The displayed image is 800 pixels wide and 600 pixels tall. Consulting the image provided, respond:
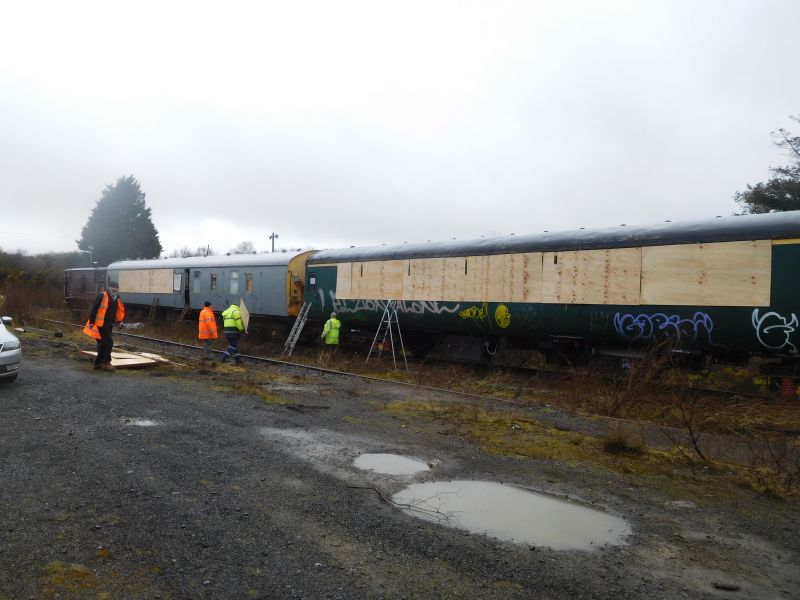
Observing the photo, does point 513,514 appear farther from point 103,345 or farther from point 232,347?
point 232,347

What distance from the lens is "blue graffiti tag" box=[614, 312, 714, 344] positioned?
9.93 m

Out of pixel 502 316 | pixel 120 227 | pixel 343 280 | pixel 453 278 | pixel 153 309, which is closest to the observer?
pixel 502 316

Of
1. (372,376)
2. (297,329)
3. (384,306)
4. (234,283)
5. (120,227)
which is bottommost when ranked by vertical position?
(372,376)

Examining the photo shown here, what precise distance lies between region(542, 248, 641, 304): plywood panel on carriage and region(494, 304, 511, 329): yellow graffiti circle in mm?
939

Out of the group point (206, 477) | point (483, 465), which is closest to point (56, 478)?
point (206, 477)

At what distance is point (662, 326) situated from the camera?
34.0 feet

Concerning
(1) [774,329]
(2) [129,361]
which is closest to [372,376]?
(2) [129,361]

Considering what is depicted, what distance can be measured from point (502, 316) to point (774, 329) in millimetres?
5063

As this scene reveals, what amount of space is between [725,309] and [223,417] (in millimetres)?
8048

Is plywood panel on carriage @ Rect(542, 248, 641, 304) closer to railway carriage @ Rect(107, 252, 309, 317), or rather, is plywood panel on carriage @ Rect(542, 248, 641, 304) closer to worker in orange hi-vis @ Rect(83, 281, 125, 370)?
worker in orange hi-vis @ Rect(83, 281, 125, 370)

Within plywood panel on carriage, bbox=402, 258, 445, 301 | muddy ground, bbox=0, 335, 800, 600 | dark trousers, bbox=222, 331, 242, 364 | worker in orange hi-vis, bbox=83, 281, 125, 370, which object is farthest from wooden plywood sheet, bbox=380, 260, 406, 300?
muddy ground, bbox=0, 335, 800, 600

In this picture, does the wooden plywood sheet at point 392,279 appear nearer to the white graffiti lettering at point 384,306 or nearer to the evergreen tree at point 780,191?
the white graffiti lettering at point 384,306

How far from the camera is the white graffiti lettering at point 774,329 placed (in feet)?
29.8

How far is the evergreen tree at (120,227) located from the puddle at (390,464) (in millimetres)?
57943
